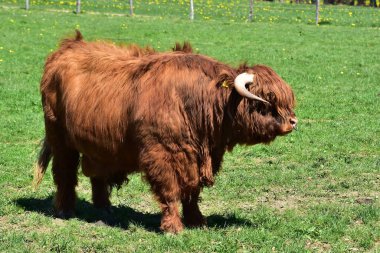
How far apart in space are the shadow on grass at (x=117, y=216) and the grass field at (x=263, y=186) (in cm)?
1

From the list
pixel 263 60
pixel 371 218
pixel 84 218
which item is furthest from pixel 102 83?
pixel 263 60

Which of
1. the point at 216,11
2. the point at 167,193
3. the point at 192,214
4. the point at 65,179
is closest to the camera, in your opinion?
the point at 167,193

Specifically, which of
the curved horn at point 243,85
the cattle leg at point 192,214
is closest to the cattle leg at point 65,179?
the cattle leg at point 192,214

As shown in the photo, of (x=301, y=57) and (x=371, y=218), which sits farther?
(x=301, y=57)

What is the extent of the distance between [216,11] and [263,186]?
2702 centimetres

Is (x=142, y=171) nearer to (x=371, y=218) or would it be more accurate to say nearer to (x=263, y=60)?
(x=371, y=218)

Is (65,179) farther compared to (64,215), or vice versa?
(65,179)

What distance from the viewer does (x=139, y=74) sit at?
7059 millimetres

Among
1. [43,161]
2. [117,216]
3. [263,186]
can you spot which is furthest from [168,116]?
[263,186]

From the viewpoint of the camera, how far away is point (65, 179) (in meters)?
7.85

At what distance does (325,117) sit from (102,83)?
674 cm

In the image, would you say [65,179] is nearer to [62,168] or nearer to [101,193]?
[62,168]

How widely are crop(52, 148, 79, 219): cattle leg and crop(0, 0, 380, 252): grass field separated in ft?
0.56

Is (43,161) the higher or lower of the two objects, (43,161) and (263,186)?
the higher
